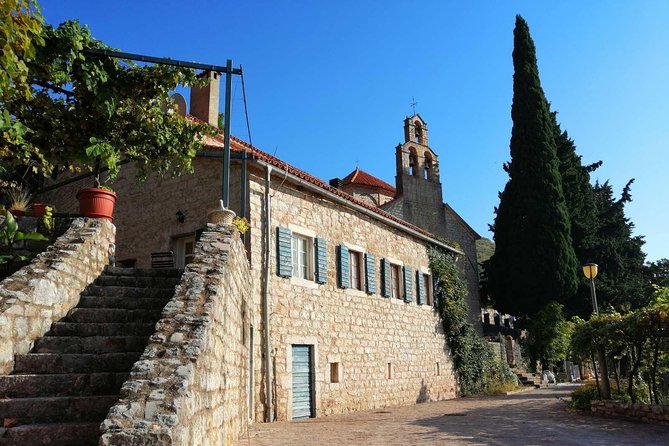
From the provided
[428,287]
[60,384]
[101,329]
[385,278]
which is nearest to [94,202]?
[101,329]

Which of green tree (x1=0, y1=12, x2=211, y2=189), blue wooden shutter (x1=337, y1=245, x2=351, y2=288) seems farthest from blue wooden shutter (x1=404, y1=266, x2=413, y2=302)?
green tree (x1=0, y1=12, x2=211, y2=189)

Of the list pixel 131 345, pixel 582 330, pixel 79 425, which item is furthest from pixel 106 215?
pixel 582 330

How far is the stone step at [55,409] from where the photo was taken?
4262mm

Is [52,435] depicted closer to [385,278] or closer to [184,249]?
[184,249]

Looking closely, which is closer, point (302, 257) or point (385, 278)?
point (302, 257)

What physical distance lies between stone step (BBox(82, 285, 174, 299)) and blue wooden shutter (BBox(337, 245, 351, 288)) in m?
6.80

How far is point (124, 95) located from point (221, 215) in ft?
9.29

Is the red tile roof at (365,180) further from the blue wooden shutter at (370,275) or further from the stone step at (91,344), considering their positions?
the stone step at (91,344)

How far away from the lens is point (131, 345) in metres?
5.20

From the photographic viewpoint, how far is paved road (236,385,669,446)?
785 cm

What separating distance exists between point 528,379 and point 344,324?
12.0 metres

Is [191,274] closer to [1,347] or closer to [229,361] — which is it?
[229,361]

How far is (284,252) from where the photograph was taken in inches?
443

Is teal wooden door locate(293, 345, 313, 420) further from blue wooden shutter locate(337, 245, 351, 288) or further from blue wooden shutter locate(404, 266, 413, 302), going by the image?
blue wooden shutter locate(404, 266, 413, 302)
